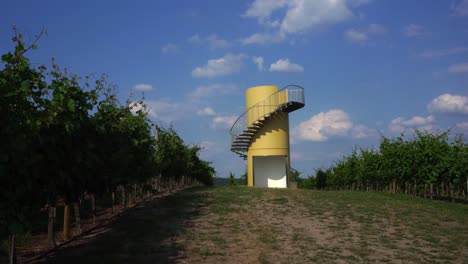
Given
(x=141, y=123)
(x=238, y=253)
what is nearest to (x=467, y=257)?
(x=238, y=253)

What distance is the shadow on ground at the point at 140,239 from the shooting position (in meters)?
8.98

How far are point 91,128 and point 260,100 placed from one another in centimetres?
1814

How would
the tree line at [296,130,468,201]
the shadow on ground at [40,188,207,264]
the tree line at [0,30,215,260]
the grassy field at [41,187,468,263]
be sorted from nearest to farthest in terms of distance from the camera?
the tree line at [0,30,215,260], the shadow on ground at [40,188,207,264], the grassy field at [41,187,468,263], the tree line at [296,130,468,201]

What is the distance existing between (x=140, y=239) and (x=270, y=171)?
18.1 metres

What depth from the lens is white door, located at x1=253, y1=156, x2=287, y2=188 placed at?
2780cm

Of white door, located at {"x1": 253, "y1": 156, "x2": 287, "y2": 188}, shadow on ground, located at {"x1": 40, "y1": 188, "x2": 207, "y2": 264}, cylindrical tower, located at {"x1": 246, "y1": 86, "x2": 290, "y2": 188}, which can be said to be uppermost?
cylindrical tower, located at {"x1": 246, "y1": 86, "x2": 290, "y2": 188}

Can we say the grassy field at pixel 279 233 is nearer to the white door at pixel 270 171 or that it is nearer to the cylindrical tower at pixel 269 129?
the cylindrical tower at pixel 269 129

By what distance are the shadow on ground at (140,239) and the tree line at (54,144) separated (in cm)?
118

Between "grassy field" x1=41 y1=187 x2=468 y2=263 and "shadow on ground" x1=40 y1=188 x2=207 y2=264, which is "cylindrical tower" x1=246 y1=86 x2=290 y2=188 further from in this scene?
"shadow on ground" x1=40 y1=188 x2=207 y2=264

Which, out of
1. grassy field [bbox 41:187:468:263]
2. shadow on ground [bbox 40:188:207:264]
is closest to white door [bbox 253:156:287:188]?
grassy field [bbox 41:187:468:263]

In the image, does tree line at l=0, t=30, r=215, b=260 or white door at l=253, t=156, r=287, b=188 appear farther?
white door at l=253, t=156, r=287, b=188

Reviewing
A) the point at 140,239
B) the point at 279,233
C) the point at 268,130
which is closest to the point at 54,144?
the point at 140,239

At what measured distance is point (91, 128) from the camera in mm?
9461

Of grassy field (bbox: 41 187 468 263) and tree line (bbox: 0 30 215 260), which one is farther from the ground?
tree line (bbox: 0 30 215 260)
